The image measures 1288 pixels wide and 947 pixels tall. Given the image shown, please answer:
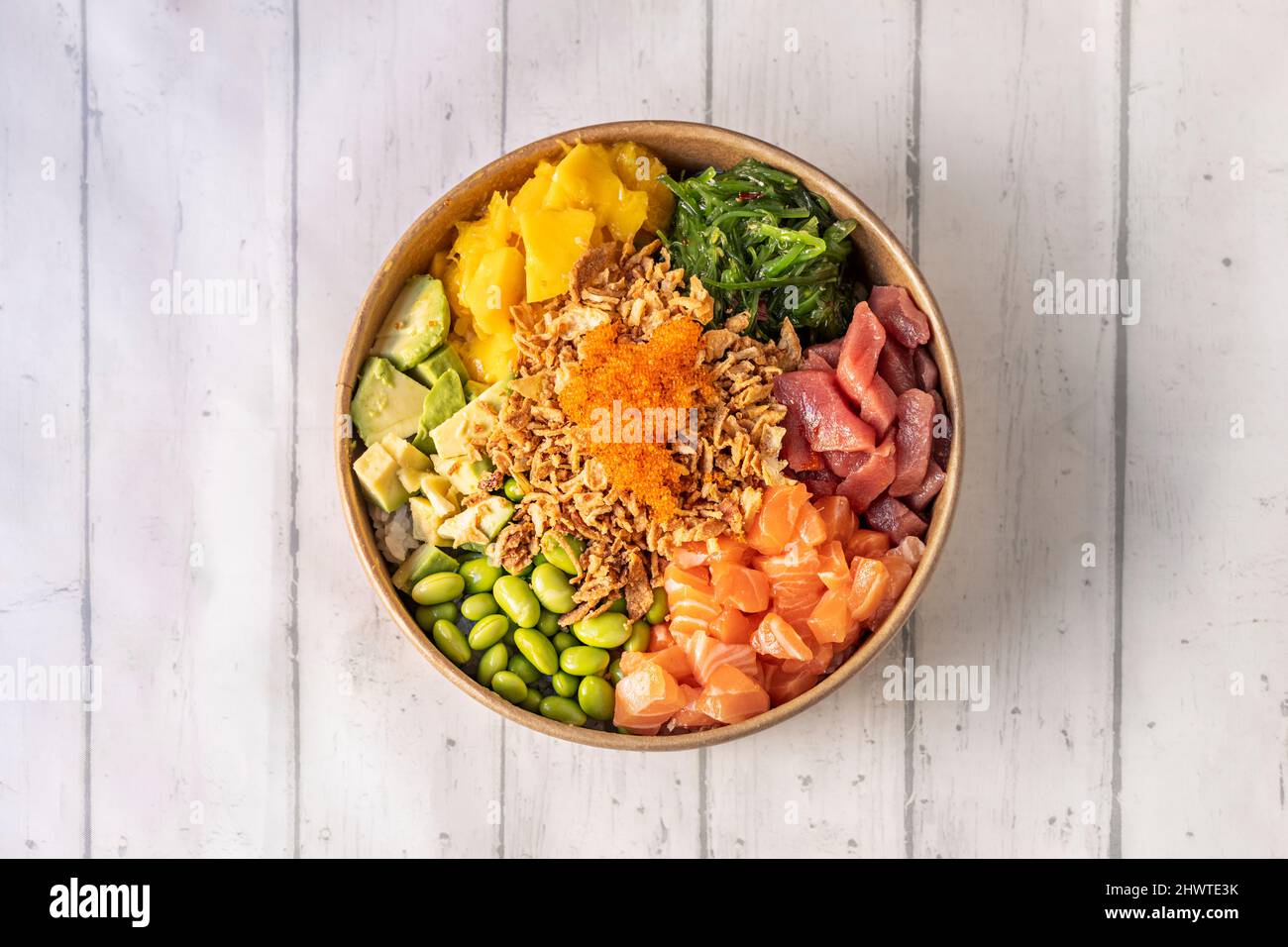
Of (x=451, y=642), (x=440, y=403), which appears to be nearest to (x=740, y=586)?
(x=451, y=642)

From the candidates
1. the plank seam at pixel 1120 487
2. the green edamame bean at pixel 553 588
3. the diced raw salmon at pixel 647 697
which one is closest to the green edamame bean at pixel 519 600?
the green edamame bean at pixel 553 588

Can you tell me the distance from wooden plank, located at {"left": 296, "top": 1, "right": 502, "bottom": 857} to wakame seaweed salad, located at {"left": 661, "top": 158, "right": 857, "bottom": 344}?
2.11ft

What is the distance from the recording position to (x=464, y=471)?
2.35 meters

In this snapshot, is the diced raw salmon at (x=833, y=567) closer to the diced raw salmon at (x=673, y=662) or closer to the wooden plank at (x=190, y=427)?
the diced raw salmon at (x=673, y=662)

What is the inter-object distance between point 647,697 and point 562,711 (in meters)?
0.22

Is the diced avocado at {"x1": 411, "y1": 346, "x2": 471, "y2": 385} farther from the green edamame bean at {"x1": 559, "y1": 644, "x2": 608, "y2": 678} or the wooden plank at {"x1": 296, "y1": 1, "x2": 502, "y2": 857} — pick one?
the green edamame bean at {"x1": 559, "y1": 644, "x2": 608, "y2": 678}

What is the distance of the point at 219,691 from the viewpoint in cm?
271

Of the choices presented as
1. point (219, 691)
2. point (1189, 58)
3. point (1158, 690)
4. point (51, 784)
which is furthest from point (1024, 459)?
point (51, 784)

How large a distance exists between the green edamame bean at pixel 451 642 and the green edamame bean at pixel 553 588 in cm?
21

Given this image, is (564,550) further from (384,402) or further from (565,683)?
(384,402)

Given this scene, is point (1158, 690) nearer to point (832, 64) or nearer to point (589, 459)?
point (589, 459)

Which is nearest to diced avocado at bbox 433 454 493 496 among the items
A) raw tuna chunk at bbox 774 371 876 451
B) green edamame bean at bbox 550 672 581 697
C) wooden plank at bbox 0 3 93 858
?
green edamame bean at bbox 550 672 581 697

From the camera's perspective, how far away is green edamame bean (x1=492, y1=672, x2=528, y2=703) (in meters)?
2.34
